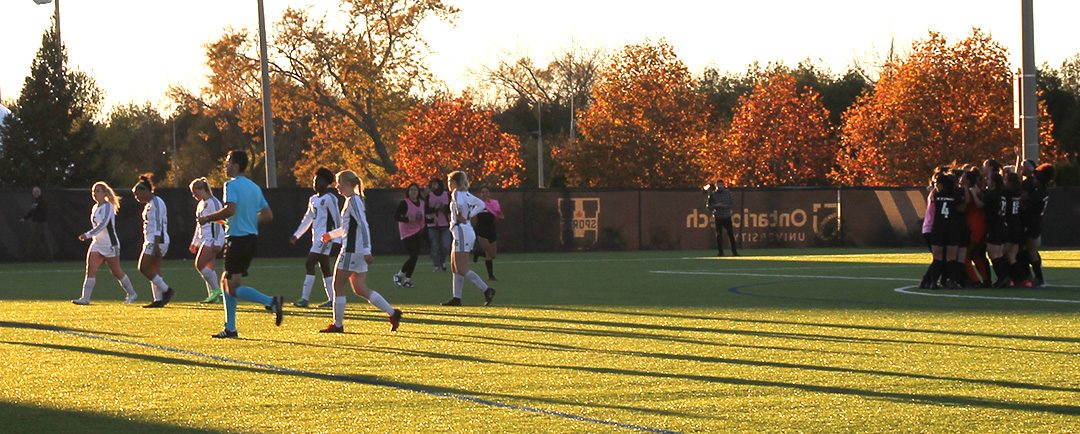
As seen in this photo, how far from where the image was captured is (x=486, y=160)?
85.2 meters

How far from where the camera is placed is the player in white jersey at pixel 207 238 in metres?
19.6

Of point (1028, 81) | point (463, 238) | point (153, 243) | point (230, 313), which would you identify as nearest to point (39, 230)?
point (153, 243)

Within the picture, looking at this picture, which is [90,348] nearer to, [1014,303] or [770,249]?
[1014,303]

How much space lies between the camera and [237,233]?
51.7 ft

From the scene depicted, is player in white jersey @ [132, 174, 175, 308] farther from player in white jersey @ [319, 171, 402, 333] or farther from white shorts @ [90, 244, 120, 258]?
player in white jersey @ [319, 171, 402, 333]

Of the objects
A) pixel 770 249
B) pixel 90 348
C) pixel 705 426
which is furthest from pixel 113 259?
pixel 770 249

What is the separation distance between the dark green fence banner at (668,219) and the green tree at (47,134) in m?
13.3

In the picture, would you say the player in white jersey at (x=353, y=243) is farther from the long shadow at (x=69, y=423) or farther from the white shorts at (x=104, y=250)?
the white shorts at (x=104, y=250)

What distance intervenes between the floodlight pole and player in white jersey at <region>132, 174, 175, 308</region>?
19.1 metres

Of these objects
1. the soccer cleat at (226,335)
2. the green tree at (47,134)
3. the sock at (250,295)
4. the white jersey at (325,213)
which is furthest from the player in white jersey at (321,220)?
the green tree at (47,134)

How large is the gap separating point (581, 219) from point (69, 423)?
113ft

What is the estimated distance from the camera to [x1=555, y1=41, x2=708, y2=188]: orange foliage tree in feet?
246

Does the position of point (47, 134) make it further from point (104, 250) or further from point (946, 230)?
point (946, 230)

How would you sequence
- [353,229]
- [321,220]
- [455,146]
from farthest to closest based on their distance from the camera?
[455,146], [321,220], [353,229]
